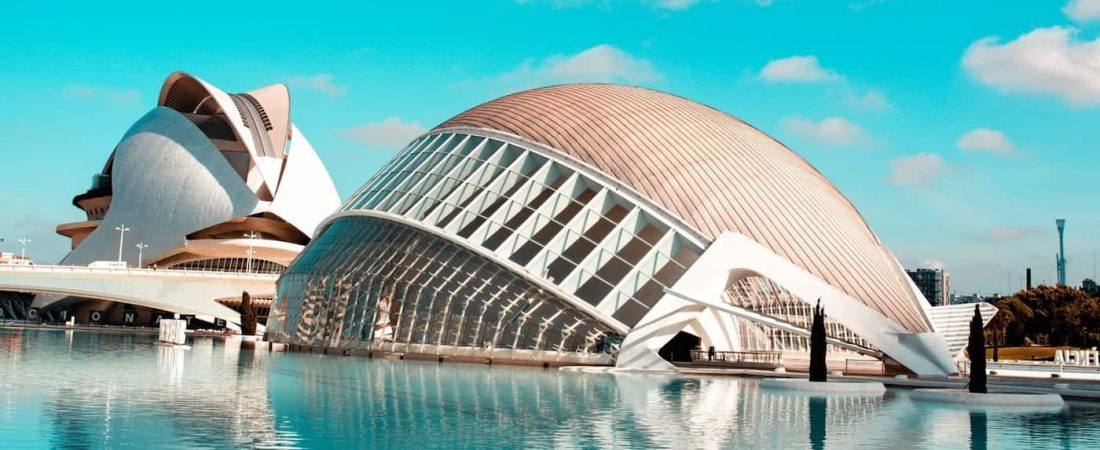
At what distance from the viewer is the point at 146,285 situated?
2990 inches

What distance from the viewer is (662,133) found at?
3694cm

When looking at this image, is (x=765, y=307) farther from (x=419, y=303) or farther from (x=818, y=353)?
(x=419, y=303)

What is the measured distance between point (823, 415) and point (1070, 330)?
5828 centimetres

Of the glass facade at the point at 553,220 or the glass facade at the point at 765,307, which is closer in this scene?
the glass facade at the point at 553,220

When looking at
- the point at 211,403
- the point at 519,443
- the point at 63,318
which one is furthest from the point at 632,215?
the point at 63,318

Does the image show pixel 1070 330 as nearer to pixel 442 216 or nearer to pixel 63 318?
pixel 442 216

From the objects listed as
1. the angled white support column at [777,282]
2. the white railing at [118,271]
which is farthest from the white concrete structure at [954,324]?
the white railing at [118,271]

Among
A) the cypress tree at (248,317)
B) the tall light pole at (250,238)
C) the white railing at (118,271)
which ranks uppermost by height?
the tall light pole at (250,238)

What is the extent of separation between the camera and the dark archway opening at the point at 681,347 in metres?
37.2

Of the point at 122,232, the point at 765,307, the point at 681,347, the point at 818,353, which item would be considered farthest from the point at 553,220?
the point at 122,232

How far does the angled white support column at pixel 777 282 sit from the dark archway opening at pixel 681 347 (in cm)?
672

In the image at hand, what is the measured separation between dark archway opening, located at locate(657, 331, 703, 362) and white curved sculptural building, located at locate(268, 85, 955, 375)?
0.18 metres

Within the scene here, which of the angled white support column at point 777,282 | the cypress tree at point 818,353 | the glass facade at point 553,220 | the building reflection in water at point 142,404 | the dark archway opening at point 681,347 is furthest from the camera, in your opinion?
the dark archway opening at point 681,347

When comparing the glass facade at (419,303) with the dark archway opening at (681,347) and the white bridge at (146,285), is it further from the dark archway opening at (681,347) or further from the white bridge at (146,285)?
the white bridge at (146,285)
